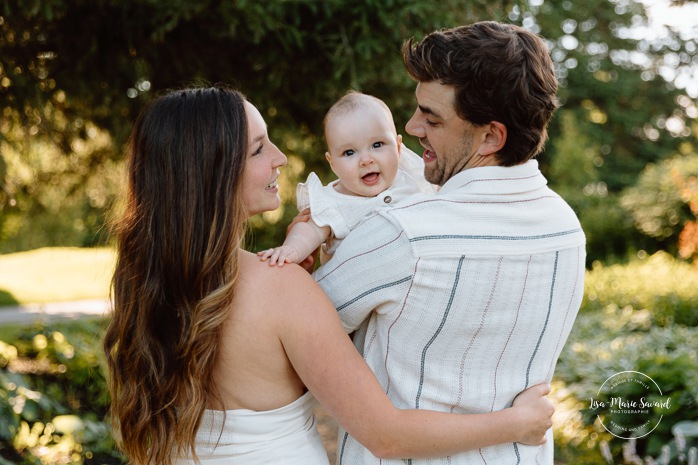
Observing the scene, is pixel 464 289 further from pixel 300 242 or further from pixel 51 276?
pixel 51 276

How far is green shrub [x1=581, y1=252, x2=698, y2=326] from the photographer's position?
721cm

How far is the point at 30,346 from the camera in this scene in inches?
236

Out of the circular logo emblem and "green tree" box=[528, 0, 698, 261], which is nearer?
the circular logo emblem

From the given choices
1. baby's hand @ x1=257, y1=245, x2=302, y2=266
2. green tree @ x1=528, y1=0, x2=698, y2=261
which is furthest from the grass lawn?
green tree @ x1=528, y1=0, x2=698, y2=261

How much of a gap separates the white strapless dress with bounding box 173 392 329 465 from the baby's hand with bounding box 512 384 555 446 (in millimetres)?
531

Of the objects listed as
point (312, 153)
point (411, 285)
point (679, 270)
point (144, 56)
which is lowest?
point (679, 270)

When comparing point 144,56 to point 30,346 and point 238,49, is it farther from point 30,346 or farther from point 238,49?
point 30,346

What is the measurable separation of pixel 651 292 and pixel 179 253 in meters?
6.91

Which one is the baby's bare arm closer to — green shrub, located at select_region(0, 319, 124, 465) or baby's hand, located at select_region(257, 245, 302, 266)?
baby's hand, located at select_region(257, 245, 302, 266)

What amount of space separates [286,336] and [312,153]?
4.28 meters

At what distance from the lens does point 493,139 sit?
5.83 feet

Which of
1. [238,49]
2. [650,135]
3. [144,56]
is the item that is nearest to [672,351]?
[238,49]

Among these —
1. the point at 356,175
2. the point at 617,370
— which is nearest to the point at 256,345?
the point at 356,175

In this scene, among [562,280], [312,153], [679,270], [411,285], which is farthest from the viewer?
[679,270]
